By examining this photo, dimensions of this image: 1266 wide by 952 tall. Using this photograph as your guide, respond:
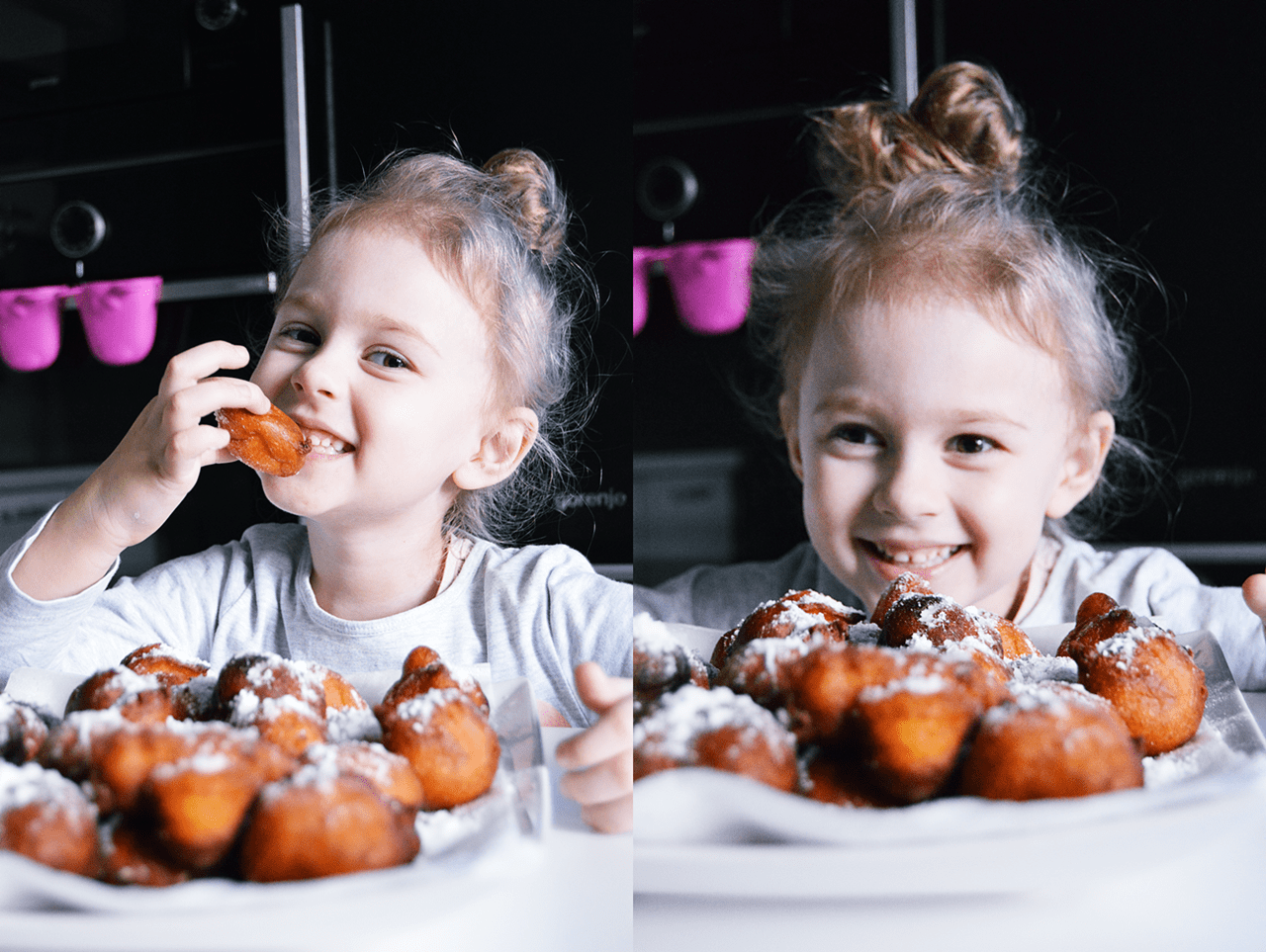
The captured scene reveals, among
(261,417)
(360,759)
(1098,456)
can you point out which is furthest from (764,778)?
(1098,456)

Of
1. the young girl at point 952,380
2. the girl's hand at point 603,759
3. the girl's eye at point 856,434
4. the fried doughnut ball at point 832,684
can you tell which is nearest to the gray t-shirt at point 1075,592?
the young girl at point 952,380

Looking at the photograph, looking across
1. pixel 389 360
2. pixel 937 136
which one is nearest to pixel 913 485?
pixel 937 136

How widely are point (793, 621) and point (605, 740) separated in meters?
0.11

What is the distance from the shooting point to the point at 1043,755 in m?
0.31

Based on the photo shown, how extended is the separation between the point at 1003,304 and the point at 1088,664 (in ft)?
2.19

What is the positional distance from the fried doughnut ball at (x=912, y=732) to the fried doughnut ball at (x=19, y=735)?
11.7 inches

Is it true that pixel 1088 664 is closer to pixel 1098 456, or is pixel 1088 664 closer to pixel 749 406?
pixel 1098 456

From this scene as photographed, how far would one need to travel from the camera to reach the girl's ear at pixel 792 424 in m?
1.17

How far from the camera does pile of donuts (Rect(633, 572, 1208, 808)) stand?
31 centimetres

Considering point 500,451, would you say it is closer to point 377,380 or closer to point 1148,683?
point 377,380

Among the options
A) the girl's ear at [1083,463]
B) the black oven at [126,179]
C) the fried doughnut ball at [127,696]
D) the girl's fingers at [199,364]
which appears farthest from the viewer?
the girl's ear at [1083,463]

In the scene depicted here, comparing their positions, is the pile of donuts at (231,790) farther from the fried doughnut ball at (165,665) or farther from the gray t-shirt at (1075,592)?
the gray t-shirt at (1075,592)

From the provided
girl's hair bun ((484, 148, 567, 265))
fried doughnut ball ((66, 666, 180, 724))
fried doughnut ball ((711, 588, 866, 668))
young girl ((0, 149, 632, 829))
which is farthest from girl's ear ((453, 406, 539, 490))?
fried doughnut ball ((66, 666, 180, 724))

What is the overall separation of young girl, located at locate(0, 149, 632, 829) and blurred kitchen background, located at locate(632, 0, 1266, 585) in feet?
1.31
